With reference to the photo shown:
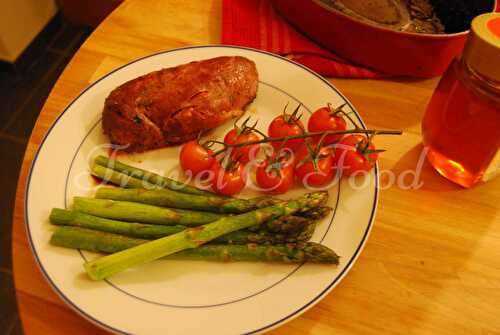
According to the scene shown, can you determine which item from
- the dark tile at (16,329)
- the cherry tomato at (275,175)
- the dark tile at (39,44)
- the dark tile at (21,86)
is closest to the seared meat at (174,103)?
the cherry tomato at (275,175)

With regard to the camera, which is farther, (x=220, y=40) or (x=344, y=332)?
(x=220, y=40)

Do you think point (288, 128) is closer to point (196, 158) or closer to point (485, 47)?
point (196, 158)

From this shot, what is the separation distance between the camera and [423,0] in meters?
1.94

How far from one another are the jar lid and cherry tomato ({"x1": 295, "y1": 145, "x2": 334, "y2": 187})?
19.4 inches

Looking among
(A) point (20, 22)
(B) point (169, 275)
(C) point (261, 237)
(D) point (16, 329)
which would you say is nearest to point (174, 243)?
(B) point (169, 275)

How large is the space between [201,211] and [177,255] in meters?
0.16

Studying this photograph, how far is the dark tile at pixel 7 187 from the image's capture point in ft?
8.83

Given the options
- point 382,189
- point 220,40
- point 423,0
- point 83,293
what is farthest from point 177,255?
point 423,0

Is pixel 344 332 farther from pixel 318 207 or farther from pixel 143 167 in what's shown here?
pixel 143 167

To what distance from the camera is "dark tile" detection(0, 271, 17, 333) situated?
2.48 m

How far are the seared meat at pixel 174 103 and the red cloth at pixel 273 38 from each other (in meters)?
0.32

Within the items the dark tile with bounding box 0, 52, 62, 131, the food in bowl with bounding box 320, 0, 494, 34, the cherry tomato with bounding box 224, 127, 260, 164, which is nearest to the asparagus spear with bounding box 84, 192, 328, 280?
the cherry tomato with bounding box 224, 127, 260, 164

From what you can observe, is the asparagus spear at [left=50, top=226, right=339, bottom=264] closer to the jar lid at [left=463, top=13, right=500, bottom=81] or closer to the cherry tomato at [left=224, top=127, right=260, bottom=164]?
the cherry tomato at [left=224, top=127, right=260, bottom=164]

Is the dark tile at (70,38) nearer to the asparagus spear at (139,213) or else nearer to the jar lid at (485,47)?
the asparagus spear at (139,213)
